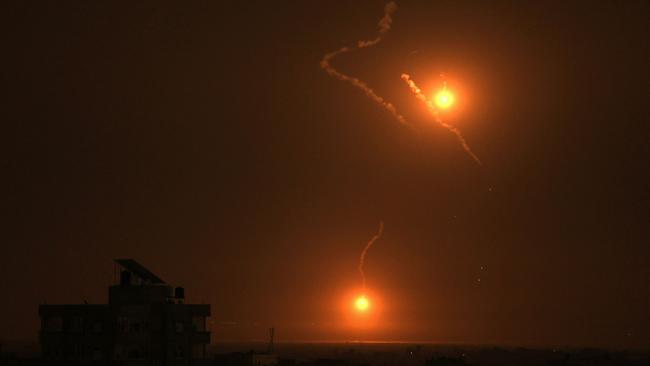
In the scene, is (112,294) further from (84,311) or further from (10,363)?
(10,363)

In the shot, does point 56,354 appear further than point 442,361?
No

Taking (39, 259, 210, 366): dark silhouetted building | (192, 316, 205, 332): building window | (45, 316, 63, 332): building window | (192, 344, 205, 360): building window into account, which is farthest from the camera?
(192, 344, 205, 360): building window

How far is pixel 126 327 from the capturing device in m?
85.6

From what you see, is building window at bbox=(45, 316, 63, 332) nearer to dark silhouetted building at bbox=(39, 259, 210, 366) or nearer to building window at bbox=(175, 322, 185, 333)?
dark silhouetted building at bbox=(39, 259, 210, 366)

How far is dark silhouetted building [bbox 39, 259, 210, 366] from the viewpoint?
280ft

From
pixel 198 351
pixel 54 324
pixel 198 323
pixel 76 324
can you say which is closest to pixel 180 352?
pixel 198 351

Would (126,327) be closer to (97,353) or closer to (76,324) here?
(97,353)

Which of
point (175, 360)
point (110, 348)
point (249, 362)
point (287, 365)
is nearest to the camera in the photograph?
point (110, 348)

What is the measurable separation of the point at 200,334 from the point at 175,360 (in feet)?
14.8

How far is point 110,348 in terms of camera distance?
84.8 meters

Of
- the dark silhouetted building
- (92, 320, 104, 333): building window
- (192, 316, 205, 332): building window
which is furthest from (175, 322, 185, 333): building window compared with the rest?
(92, 320, 104, 333): building window

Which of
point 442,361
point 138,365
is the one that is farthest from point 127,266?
point 442,361

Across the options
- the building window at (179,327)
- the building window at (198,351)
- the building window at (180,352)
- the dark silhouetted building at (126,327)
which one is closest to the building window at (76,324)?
the dark silhouetted building at (126,327)

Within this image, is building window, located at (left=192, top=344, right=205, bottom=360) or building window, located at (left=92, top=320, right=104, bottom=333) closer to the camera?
building window, located at (left=92, top=320, right=104, bottom=333)
